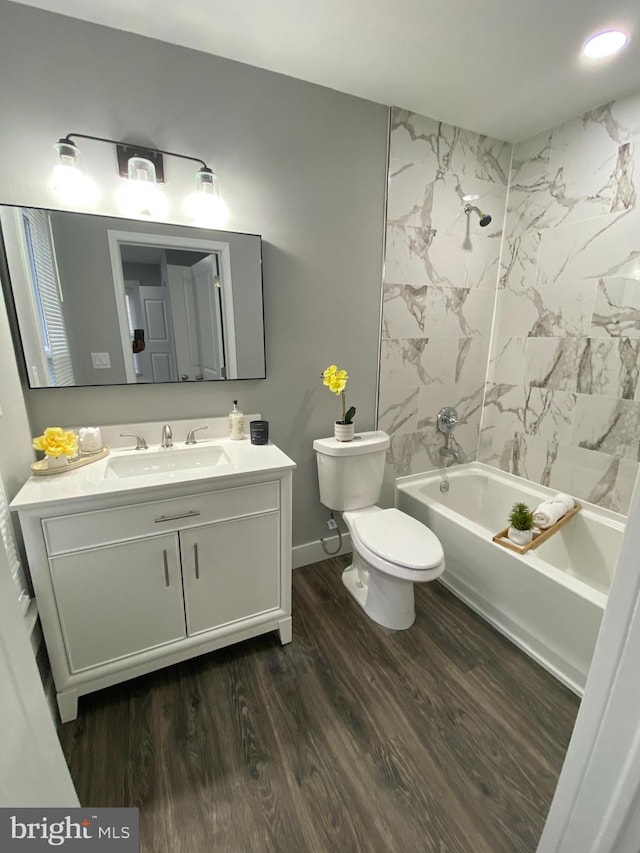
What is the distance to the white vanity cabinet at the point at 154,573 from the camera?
1.21 meters

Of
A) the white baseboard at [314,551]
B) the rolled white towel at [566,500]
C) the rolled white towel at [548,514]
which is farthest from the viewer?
the white baseboard at [314,551]

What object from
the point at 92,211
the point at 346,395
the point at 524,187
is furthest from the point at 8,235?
the point at 524,187

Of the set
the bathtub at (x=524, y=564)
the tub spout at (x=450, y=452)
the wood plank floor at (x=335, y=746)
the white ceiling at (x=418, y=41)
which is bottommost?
the wood plank floor at (x=335, y=746)

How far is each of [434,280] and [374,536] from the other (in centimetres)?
154

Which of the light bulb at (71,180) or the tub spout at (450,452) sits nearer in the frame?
the light bulb at (71,180)

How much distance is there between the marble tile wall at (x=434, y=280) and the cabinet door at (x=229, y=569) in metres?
1.08

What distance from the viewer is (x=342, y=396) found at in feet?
6.72

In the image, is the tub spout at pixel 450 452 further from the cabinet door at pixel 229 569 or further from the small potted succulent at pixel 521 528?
the cabinet door at pixel 229 569

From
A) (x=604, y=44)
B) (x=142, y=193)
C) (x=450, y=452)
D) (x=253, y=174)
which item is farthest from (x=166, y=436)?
(x=604, y=44)

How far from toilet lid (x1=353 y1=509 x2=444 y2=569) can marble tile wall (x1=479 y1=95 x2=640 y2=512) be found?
41.8 inches

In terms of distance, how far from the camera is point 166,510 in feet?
4.34

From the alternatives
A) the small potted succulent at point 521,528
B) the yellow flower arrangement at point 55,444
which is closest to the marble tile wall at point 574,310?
the small potted succulent at point 521,528

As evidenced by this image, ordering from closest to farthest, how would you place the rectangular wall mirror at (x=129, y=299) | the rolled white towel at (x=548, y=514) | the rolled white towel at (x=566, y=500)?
the rectangular wall mirror at (x=129, y=299) → the rolled white towel at (x=548, y=514) → the rolled white towel at (x=566, y=500)

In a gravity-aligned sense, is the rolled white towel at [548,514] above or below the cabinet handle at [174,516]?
below
